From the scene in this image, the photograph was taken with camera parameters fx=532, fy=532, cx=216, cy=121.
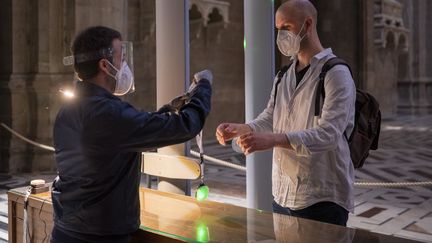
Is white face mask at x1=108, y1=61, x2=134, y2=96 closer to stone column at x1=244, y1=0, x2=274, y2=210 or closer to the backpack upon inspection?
the backpack

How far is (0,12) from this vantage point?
8781 mm

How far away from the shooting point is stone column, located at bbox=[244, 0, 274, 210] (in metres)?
3.49

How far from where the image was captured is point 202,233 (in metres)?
2.05

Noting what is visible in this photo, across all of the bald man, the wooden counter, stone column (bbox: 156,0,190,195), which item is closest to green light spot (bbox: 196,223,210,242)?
the wooden counter

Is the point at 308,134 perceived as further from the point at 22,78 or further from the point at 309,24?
the point at 22,78

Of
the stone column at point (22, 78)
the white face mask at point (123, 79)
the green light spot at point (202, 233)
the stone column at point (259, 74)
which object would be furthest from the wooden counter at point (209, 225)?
the stone column at point (22, 78)

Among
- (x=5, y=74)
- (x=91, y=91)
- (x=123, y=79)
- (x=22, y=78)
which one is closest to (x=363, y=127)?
(x=123, y=79)

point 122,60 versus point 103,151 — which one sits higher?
point 122,60

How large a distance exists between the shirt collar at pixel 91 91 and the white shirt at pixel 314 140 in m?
0.74

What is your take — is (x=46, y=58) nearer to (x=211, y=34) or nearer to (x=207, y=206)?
(x=211, y=34)

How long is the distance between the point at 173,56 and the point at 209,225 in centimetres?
161

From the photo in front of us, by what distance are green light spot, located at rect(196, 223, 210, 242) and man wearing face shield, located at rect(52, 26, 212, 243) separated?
0.24 meters

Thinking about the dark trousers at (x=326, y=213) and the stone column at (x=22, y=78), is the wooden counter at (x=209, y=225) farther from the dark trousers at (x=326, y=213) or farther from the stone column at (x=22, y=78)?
the stone column at (x=22, y=78)

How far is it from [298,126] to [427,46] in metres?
21.0
